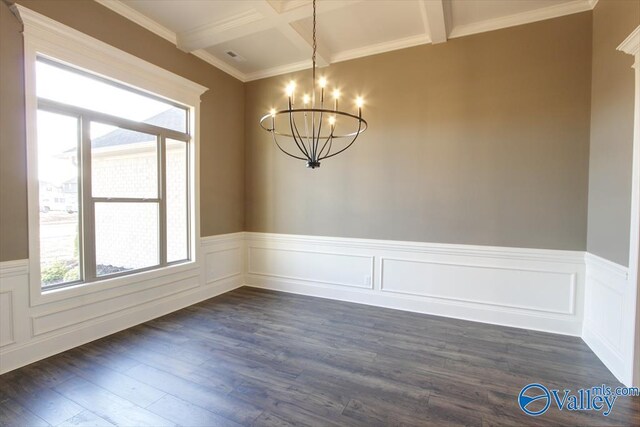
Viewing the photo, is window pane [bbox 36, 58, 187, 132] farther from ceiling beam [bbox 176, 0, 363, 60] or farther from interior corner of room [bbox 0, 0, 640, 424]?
ceiling beam [bbox 176, 0, 363, 60]

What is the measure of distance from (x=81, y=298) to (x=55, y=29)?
2428 mm

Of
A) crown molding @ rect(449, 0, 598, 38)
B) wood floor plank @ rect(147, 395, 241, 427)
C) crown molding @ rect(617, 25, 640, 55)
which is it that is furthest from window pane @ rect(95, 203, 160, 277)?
crown molding @ rect(617, 25, 640, 55)

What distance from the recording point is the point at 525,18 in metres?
3.17

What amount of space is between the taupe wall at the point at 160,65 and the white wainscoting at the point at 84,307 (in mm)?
273

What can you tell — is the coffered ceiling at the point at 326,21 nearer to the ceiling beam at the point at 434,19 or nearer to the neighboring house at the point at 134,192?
the ceiling beam at the point at 434,19

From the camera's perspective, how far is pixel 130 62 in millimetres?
3170

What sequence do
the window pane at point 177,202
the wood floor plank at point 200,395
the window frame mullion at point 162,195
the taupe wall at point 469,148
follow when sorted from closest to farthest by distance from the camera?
the wood floor plank at point 200,395 < the taupe wall at point 469,148 < the window frame mullion at point 162,195 < the window pane at point 177,202

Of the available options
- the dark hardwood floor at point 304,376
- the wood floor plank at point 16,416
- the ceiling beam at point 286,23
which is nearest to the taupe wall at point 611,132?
the dark hardwood floor at point 304,376

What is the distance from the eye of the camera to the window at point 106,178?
2.70 metres

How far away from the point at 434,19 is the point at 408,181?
174 centimetres

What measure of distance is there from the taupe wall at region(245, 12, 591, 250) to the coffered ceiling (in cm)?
13

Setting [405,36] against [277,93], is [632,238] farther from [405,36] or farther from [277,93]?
[277,93]

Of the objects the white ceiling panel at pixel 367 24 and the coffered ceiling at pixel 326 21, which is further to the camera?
the white ceiling panel at pixel 367 24

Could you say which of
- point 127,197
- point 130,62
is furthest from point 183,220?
point 130,62
